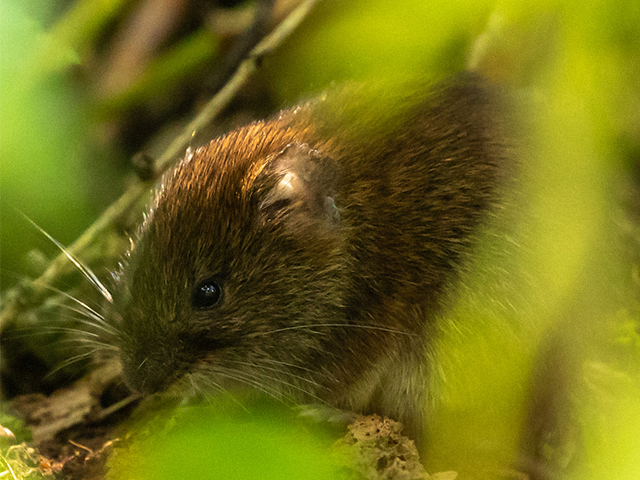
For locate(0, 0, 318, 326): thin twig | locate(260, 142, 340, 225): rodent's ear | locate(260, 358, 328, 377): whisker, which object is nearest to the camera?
locate(260, 142, 340, 225): rodent's ear

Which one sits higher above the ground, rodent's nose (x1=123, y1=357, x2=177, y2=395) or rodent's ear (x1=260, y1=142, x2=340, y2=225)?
rodent's ear (x1=260, y1=142, x2=340, y2=225)

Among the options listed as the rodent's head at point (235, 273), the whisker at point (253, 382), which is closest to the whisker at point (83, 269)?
the rodent's head at point (235, 273)

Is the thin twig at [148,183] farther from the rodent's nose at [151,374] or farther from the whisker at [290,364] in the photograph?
the whisker at [290,364]

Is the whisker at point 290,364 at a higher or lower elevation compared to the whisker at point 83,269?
lower

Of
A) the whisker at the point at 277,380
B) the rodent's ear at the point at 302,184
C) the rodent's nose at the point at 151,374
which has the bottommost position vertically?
the whisker at the point at 277,380

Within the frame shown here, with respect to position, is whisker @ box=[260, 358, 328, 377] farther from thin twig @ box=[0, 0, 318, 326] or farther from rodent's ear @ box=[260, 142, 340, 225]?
thin twig @ box=[0, 0, 318, 326]

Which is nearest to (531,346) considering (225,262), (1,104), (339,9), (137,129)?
(225,262)

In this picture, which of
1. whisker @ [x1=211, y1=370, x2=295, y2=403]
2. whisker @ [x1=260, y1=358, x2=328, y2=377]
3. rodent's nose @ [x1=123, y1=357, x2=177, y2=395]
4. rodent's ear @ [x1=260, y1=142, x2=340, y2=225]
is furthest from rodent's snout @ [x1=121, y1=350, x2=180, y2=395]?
rodent's ear @ [x1=260, y1=142, x2=340, y2=225]

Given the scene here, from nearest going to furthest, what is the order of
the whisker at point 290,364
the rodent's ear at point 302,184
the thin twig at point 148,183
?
the rodent's ear at point 302,184 < the whisker at point 290,364 < the thin twig at point 148,183
